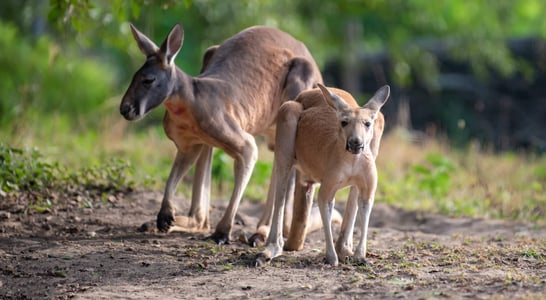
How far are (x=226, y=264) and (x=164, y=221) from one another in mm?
1171

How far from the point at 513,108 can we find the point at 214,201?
983 cm

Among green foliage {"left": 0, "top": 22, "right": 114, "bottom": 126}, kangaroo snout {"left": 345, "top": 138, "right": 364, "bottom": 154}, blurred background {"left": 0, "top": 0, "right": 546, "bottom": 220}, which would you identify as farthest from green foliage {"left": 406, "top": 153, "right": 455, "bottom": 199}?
green foliage {"left": 0, "top": 22, "right": 114, "bottom": 126}

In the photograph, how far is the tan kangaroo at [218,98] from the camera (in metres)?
7.31

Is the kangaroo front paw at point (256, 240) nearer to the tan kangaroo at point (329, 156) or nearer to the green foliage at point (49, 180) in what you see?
the tan kangaroo at point (329, 156)

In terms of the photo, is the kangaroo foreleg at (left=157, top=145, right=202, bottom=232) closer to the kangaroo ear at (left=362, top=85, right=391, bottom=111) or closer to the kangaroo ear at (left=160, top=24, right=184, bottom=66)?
the kangaroo ear at (left=160, top=24, right=184, bottom=66)

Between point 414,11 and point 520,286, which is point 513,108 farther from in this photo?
point 520,286

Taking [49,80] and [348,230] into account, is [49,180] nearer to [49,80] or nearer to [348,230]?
[348,230]

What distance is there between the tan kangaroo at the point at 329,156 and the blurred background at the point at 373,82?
A: 4.94ft

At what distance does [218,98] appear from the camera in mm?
7695

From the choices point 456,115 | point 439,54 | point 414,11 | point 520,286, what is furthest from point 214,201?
point 439,54

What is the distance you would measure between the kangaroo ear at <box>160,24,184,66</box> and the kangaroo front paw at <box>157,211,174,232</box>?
126cm

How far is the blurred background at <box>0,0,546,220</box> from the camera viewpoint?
10.6 m

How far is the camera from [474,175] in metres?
11.7

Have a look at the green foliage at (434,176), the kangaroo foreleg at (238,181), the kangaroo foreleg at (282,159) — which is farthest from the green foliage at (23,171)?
the green foliage at (434,176)
